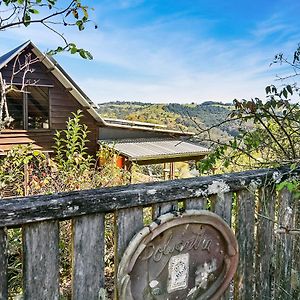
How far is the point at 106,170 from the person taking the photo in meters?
4.29

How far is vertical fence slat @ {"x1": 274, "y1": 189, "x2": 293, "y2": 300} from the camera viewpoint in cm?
167

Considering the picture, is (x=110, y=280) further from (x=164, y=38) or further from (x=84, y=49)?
(x=164, y=38)

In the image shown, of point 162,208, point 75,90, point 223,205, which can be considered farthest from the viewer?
point 75,90

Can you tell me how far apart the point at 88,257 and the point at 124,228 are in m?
0.15

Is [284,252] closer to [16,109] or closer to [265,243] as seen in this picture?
[265,243]

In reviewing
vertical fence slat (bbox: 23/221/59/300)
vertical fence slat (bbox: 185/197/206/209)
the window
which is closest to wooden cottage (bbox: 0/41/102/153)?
the window

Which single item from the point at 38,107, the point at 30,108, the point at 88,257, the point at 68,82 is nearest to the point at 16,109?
the point at 30,108

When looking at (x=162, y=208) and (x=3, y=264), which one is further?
(x=162, y=208)

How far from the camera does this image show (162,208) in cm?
125

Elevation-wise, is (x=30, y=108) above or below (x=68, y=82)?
below

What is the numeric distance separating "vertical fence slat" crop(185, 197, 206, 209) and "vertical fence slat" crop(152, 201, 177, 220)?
0.07m

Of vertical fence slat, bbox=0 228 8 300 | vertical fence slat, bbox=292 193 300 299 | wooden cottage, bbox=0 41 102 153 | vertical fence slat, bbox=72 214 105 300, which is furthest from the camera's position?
wooden cottage, bbox=0 41 102 153

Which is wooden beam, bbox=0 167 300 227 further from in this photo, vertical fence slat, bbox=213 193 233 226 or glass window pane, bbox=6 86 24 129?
glass window pane, bbox=6 86 24 129

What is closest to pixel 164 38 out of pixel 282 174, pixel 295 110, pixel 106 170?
pixel 106 170
